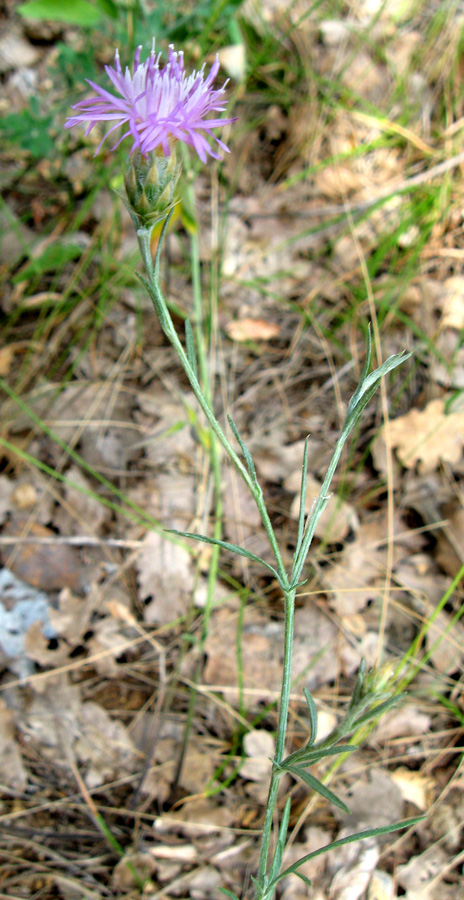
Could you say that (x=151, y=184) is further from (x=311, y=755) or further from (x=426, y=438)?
(x=426, y=438)

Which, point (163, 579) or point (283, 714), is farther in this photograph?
point (163, 579)

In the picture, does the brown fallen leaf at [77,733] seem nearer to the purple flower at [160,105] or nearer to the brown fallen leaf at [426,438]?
the brown fallen leaf at [426,438]

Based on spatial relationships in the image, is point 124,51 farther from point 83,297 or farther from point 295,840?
point 295,840

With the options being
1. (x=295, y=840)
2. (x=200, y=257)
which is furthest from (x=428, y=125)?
(x=295, y=840)

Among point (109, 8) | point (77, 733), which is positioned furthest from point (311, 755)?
point (109, 8)

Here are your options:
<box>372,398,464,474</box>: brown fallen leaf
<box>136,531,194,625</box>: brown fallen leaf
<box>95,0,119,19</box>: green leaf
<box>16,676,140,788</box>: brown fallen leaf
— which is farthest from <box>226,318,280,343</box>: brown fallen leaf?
<box>16,676,140,788</box>: brown fallen leaf

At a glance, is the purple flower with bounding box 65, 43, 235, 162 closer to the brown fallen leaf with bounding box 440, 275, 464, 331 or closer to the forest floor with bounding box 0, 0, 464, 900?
the forest floor with bounding box 0, 0, 464, 900

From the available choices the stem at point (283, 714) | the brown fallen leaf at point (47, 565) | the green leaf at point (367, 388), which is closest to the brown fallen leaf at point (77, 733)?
the brown fallen leaf at point (47, 565)
